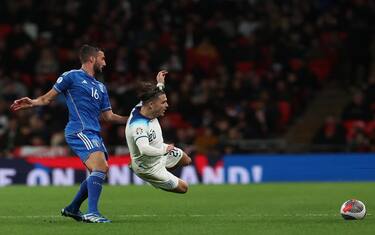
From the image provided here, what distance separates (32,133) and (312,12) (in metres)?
8.68

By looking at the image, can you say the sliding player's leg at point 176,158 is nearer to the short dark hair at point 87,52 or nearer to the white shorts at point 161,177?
the white shorts at point 161,177

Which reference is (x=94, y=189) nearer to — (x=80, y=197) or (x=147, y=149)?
(x=80, y=197)

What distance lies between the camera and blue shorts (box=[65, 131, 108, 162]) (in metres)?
10.6

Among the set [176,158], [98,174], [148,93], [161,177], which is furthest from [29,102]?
[176,158]

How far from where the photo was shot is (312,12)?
2498cm

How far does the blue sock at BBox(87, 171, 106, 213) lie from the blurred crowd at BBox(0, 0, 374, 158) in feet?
32.7

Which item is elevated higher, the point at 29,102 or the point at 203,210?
the point at 29,102

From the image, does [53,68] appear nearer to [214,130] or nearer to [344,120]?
[214,130]

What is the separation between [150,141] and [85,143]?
78 cm

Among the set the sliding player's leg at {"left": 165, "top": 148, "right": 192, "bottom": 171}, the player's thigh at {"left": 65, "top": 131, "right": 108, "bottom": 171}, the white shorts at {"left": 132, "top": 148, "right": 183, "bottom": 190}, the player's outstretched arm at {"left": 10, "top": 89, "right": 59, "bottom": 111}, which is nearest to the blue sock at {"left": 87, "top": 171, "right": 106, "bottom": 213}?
the player's thigh at {"left": 65, "top": 131, "right": 108, "bottom": 171}

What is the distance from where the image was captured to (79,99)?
426 inches

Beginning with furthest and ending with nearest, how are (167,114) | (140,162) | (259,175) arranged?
(167,114) < (259,175) < (140,162)

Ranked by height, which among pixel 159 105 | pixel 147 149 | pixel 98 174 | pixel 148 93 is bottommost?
pixel 98 174

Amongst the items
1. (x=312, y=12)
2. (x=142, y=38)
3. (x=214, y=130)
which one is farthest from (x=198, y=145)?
(x=312, y=12)
